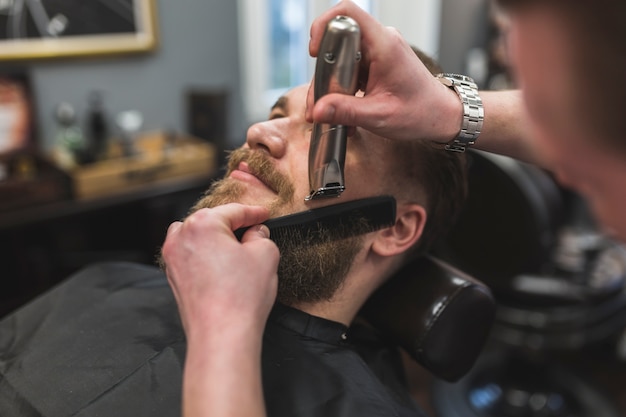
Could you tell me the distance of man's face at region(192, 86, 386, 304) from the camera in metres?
1.05

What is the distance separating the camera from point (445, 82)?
1.04 m

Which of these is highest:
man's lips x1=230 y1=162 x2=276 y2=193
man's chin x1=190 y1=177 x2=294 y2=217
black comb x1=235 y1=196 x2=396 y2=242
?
man's lips x1=230 y1=162 x2=276 y2=193

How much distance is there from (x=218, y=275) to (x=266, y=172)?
41 centimetres

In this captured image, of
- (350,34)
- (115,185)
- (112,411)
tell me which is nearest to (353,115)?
(350,34)

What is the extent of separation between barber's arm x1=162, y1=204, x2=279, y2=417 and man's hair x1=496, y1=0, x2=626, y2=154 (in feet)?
1.46

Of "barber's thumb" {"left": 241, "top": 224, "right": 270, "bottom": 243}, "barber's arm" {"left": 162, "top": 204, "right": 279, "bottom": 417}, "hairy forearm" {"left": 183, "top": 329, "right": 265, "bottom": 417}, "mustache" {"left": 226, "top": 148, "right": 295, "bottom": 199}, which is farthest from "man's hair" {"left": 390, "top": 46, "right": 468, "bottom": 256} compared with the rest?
"hairy forearm" {"left": 183, "top": 329, "right": 265, "bottom": 417}

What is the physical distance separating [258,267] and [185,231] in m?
0.12

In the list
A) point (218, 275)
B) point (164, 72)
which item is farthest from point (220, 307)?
point (164, 72)

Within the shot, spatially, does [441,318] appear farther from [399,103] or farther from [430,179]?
[399,103]

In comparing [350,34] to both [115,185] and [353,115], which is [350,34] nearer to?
[353,115]

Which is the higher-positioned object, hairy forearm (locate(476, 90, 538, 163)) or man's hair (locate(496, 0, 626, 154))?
man's hair (locate(496, 0, 626, 154))

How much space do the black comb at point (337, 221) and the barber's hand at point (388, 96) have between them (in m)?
0.18

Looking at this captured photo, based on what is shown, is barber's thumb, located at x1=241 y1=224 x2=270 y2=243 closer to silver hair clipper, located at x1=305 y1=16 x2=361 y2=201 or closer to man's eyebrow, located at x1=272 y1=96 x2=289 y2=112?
silver hair clipper, located at x1=305 y1=16 x2=361 y2=201

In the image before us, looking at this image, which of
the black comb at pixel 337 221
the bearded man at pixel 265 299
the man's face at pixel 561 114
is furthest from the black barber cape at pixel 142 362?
the man's face at pixel 561 114
